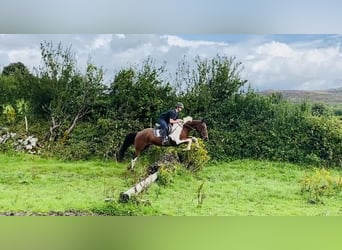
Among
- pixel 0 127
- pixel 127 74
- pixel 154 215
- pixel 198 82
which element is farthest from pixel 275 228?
pixel 0 127

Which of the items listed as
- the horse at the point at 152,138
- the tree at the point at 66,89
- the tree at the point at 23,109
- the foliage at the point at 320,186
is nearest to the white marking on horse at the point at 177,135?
the horse at the point at 152,138

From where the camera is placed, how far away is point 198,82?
5680 millimetres

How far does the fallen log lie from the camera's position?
542 cm

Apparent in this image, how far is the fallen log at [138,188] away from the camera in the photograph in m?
5.42

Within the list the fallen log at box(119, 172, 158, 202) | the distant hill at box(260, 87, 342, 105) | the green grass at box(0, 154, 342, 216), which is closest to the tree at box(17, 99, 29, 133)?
the green grass at box(0, 154, 342, 216)

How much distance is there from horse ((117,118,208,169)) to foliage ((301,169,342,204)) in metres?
0.92

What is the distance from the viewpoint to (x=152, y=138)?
18.1 feet

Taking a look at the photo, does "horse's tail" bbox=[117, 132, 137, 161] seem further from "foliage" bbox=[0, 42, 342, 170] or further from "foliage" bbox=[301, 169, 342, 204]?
"foliage" bbox=[301, 169, 342, 204]

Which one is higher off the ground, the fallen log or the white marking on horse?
the white marking on horse

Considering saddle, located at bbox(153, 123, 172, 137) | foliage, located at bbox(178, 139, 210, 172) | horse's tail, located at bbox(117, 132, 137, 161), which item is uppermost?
saddle, located at bbox(153, 123, 172, 137)

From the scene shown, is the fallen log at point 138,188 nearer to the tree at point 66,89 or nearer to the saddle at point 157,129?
the saddle at point 157,129

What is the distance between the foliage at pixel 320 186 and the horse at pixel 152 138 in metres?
0.92
